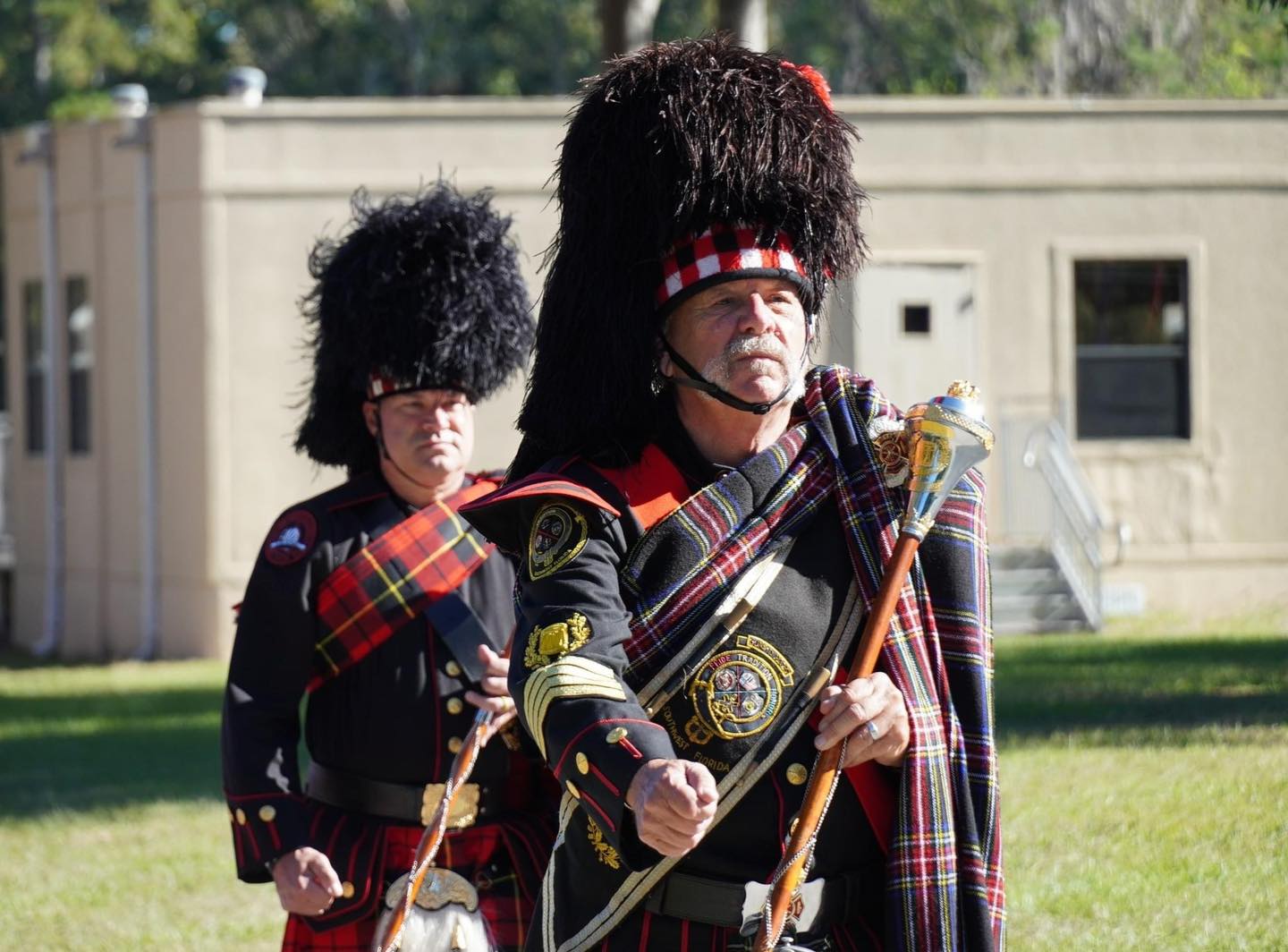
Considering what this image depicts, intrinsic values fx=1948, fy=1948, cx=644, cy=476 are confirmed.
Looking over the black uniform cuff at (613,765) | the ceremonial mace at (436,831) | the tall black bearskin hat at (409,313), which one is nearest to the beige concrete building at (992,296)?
the tall black bearskin hat at (409,313)

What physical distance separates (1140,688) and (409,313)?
529 centimetres

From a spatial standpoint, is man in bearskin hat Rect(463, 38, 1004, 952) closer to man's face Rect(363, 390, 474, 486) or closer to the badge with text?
the badge with text

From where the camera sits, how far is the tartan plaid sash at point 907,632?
10.5ft

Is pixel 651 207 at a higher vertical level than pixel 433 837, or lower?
higher

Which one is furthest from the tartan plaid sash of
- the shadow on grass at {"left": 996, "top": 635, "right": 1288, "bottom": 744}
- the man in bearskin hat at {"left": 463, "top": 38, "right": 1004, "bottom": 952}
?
the shadow on grass at {"left": 996, "top": 635, "right": 1288, "bottom": 744}

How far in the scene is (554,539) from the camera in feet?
10.7

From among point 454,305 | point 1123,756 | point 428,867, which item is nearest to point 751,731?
point 428,867

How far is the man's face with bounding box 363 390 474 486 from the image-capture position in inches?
188

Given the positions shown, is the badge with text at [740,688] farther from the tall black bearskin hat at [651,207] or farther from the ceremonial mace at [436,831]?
the ceremonial mace at [436,831]

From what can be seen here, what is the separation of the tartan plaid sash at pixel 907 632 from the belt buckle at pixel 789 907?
0.43 ft

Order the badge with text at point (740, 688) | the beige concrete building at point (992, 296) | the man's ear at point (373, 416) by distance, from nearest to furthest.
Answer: the badge with text at point (740, 688), the man's ear at point (373, 416), the beige concrete building at point (992, 296)

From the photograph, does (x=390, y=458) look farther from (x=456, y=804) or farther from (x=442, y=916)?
(x=442, y=916)

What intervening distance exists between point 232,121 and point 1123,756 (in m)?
10.9

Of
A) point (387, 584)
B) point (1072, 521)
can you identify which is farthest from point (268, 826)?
point (1072, 521)
